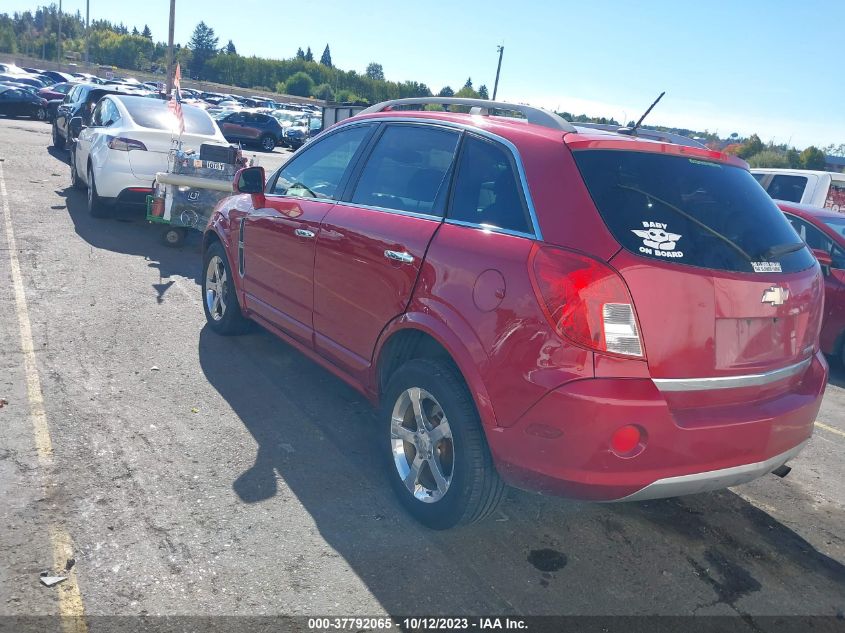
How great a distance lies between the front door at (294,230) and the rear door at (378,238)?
0.18 meters

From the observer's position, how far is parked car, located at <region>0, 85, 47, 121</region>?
26.6m

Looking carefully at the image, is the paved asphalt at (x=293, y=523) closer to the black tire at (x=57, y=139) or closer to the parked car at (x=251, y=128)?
the black tire at (x=57, y=139)

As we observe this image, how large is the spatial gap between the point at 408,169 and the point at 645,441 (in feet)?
6.51

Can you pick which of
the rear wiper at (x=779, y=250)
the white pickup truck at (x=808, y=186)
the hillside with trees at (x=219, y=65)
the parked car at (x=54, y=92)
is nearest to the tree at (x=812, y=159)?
the white pickup truck at (x=808, y=186)

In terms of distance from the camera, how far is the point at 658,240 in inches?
113

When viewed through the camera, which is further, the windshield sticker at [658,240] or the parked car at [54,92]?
the parked car at [54,92]

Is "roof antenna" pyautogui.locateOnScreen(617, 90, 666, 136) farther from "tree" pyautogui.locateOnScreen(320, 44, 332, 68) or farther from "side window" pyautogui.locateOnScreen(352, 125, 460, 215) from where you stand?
"tree" pyautogui.locateOnScreen(320, 44, 332, 68)

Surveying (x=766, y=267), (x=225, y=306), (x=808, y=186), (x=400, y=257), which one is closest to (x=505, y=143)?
(x=400, y=257)

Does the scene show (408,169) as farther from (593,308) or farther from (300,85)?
(300,85)

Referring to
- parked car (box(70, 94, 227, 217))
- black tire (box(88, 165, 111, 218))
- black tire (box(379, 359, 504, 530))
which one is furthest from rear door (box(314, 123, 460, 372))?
black tire (box(88, 165, 111, 218))

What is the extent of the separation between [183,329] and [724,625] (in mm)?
4717

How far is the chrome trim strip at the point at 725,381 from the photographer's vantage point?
2.82 meters

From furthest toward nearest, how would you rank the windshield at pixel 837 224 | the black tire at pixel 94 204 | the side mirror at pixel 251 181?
the black tire at pixel 94 204
the windshield at pixel 837 224
the side mirror at pixel 251 181


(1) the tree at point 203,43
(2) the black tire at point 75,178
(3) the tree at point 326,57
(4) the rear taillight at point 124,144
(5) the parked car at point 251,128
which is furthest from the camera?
(3) the tree at point 326,57
